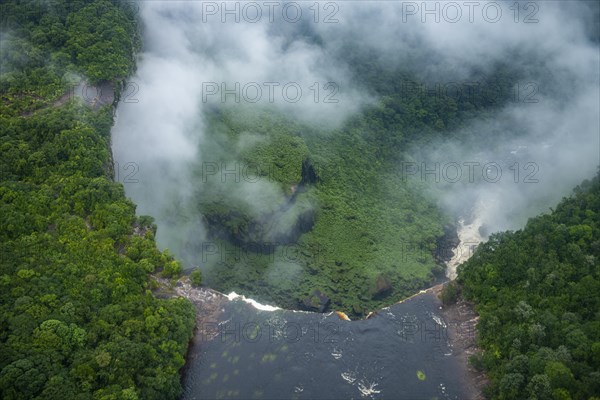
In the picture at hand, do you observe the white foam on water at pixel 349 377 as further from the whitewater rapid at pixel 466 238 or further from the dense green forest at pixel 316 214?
the whitewater rapid at pixel 466 238

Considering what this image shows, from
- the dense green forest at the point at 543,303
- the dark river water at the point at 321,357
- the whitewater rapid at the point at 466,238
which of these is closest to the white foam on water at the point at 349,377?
the dark river water at the point at 321,357

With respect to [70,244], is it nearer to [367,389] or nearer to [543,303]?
[367,389]

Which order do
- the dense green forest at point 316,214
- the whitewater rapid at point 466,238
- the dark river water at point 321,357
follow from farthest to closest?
1. the whitewater rapid at point 466,238
2. the dense green forest at point 316,214
3. the dark river water at point 321,357

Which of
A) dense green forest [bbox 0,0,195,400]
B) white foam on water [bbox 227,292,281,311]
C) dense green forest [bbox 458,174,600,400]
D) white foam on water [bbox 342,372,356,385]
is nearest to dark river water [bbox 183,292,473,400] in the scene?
white foam on water [bbox 342,372,356,385]

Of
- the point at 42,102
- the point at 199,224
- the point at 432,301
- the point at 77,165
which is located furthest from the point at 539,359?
the point at 42,102

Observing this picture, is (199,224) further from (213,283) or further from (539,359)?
(539,359)

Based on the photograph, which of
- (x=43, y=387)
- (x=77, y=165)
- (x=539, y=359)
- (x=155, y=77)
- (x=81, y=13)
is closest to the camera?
(x=43, y=387)
